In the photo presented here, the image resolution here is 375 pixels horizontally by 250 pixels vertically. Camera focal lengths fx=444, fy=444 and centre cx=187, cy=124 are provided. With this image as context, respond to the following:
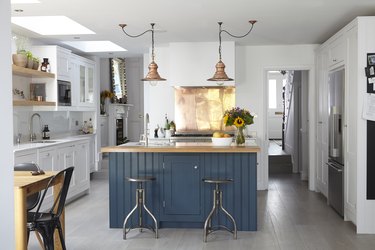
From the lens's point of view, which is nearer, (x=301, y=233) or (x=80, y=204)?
(x=301, y=233)

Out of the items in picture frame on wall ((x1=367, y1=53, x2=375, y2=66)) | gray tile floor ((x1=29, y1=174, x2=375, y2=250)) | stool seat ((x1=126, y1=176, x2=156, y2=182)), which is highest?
picture frame on wall ((x1=367, y1=53, x2=375, y2=66))

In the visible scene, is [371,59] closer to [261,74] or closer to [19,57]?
[261,74]

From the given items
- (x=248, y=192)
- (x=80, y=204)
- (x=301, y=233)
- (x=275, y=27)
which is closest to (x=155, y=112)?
(x=80, y=204)

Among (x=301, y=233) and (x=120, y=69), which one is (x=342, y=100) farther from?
(x=120, y=69)

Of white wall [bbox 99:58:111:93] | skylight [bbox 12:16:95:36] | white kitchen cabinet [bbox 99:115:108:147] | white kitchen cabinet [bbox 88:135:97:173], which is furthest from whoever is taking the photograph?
white wall [bbox 99:58:111:93]

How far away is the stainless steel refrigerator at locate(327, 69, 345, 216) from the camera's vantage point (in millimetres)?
5438

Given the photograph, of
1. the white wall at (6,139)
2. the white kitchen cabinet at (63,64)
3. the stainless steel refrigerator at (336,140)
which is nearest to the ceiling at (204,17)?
the white kitchen cabinet at (63,64)

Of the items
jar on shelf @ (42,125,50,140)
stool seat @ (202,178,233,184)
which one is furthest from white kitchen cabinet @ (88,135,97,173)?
stool seat @ (202,178,233,184)

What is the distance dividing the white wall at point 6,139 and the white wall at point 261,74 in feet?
20.0

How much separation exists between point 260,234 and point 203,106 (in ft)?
10.7

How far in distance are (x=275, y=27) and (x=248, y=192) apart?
2.38m

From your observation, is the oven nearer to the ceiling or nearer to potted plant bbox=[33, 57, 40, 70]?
potted plant bbox=[33, 57, 40, 70]

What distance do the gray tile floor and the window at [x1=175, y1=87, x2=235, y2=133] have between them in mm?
1826

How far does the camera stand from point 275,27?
603cm
